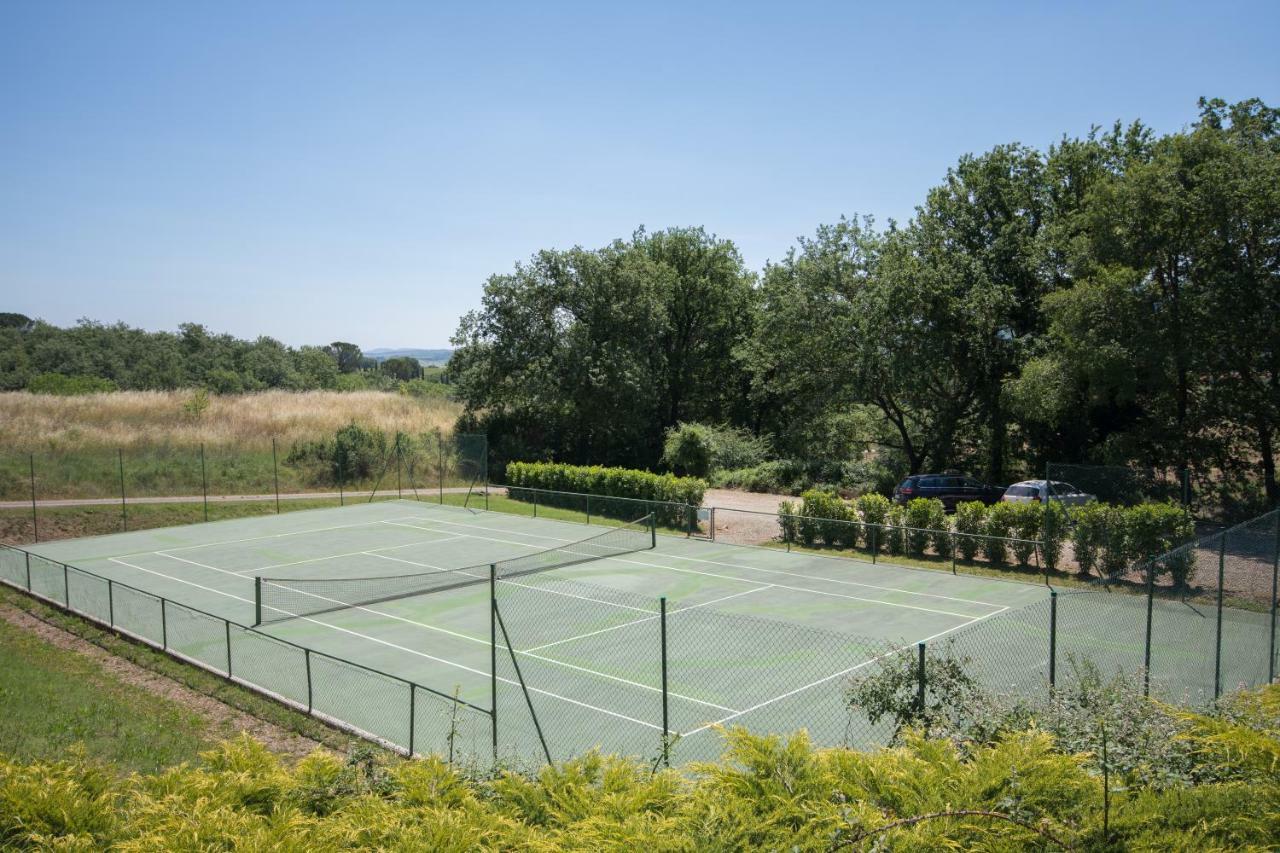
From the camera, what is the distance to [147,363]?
79.6 m

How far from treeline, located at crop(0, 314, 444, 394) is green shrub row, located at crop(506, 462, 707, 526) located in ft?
142

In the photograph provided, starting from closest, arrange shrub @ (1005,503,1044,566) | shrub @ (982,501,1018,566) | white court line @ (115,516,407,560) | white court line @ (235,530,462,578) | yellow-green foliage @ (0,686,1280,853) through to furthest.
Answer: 1. yellow-green foliage @ (0,686,1280,853)
2. shrub @ (1005,503,1044,566)
3. shrub @ (982,501,1018,566)
4. white court line @ (235,530,462,578)
5. white court line @ (115,516,407,560)

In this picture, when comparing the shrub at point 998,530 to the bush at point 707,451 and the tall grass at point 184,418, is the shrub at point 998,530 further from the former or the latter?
the tall grass at point 184,418

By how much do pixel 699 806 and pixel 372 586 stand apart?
713 inches

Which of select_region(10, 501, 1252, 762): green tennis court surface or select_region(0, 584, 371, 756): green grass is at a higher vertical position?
select_region(10, 501, 1252, 762): green tennis court surface

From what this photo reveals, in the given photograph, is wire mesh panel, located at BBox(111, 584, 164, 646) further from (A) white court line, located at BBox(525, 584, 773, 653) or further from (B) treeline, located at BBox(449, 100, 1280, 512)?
(B) treeline, located at BBox(449, 100, 1280, 512)

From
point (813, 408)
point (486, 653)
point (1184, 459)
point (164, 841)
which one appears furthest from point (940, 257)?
point (164, 841)

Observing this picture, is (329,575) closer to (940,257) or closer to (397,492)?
(397,492)

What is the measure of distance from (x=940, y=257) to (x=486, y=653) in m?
29.1

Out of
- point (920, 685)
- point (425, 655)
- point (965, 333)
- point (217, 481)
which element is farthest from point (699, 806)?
point (217, 481)

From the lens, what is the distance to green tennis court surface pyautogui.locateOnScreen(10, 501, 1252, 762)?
477 inches

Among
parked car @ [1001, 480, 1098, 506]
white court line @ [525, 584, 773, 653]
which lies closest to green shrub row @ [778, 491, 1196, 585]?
parked car @ [1001, 480, 1098, 506]

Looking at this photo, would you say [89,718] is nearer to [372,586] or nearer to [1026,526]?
[372,586]

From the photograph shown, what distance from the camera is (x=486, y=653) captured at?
650 inches
